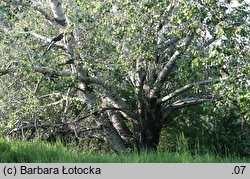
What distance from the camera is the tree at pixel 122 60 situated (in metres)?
8.23

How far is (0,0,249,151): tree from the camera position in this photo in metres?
8.23

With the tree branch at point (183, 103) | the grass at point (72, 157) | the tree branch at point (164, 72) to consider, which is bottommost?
the grass at point (72, 157)

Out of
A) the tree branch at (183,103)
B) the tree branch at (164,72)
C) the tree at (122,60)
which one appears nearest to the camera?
the tree at (122,60)

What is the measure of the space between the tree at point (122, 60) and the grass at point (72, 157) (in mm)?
1201

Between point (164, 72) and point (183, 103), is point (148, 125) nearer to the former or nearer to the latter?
point (183, 103)

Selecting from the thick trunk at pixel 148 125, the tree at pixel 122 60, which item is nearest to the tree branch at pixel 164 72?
the tree at pixel 122 60

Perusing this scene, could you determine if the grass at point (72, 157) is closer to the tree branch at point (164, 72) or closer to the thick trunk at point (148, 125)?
the tree branch at point (164, 72)

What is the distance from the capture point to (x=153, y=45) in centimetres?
946

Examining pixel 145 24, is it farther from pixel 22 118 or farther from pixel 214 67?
pixel 22 118

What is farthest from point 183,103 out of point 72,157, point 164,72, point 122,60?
point 72,157

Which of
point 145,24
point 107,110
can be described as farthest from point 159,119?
point 145,24

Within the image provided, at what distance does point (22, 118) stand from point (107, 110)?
6.78 feet

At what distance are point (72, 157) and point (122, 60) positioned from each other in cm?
275

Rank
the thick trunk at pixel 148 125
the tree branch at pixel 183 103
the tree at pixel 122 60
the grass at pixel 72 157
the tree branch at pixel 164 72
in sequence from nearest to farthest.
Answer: the grass at pixel 72 157, the tree at pixel 122 60, the tree branch at pixel 164 72, the tree branch at pixel 183 103, the thick trunk at pixel 148 125
